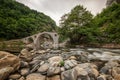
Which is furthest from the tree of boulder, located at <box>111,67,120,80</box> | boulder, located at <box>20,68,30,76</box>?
boulder, located at <box>20,68,30,76</box>

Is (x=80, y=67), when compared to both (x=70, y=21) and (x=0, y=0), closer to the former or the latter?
(x=70, y=21)

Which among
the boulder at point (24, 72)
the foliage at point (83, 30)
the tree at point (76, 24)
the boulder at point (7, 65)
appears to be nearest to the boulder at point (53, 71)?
the boulder at point (24, 72)

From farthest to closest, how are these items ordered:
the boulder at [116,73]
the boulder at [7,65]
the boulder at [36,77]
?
1. the boulder at [36,77]
2. the boulder at [7,65]
3. the boulder at [116,73]

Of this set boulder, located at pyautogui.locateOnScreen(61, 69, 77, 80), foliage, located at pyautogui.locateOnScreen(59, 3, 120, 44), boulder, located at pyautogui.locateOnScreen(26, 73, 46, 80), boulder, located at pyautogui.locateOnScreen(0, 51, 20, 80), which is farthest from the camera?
foliage, located at pyautogui.locateOnScreen(59, 3, 120, 44)

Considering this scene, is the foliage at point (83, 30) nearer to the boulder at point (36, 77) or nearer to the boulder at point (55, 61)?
the boulder at point (55, 61)

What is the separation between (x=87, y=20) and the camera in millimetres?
31828

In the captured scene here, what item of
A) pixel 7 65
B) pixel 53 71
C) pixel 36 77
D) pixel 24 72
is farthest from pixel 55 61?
pixel 7 65

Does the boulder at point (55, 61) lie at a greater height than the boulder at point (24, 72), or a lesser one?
greater

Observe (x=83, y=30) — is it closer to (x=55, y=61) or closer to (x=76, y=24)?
(x=76, y=24)

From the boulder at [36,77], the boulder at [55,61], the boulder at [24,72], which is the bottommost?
the boulder at [36,77]

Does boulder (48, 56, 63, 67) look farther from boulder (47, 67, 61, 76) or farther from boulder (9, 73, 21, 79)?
boulder (9, 73, 21, 79)

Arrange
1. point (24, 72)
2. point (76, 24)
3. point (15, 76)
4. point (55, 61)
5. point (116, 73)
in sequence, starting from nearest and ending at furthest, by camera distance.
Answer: point (116, 73), point (15, 76), point (24, 72), point (55, 61), point (76, 24)

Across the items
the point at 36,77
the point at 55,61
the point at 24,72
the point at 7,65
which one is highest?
the point at 7,65

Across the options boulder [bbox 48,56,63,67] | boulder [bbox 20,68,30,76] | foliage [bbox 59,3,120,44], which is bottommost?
boulder [bbox 20,68,30,76]
